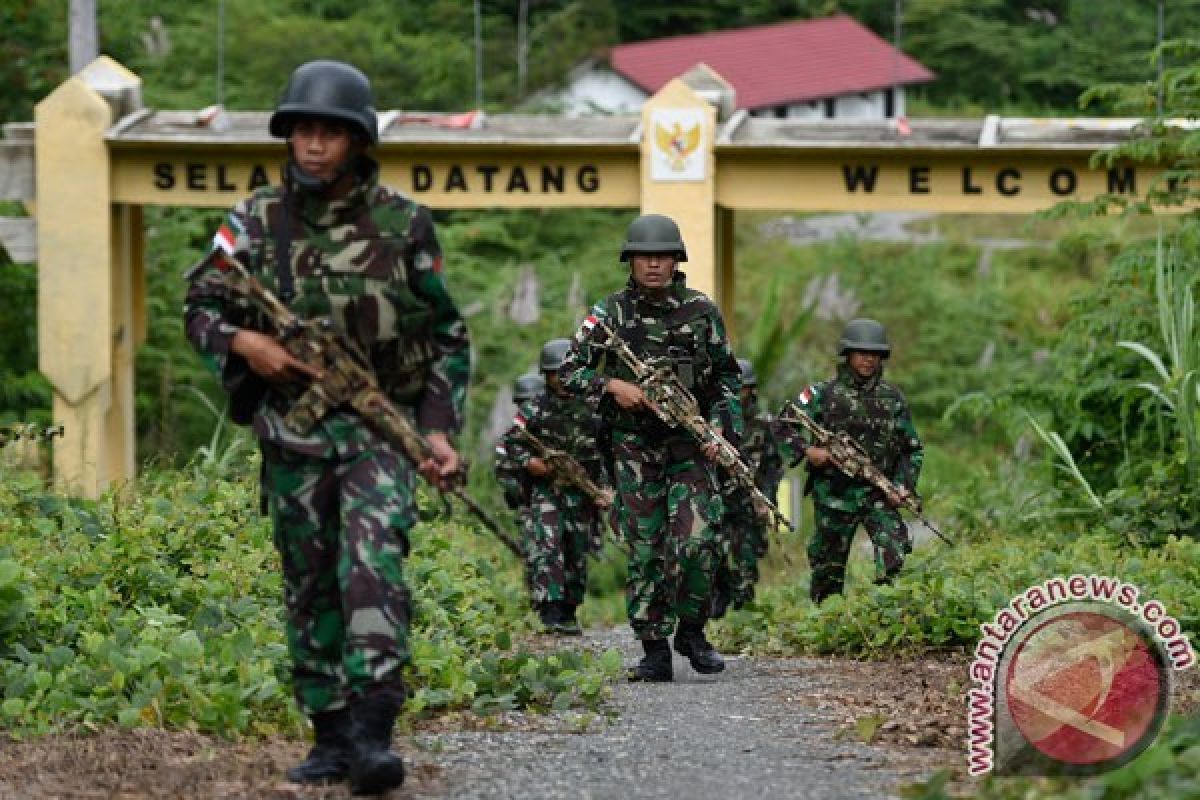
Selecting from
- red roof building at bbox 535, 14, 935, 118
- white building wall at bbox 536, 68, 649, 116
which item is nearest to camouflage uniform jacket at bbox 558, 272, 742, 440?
white building wall at bbox 536, 68, 649, 116

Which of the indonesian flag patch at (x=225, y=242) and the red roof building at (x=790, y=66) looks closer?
the indonesian flag patch at (x=225, y=242)

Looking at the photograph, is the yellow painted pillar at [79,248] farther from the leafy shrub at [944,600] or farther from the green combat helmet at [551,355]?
the leafy shrub at [944,600]

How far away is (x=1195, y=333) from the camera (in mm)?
14922

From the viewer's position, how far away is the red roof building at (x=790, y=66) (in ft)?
174

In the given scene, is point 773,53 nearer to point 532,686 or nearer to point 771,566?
point 771,566

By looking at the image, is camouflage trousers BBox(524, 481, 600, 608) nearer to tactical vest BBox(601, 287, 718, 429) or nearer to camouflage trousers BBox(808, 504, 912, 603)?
camouflage trousers BBox(808, 504, 912, 603)

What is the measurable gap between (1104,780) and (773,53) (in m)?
52.7

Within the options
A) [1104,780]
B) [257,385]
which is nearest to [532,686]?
[257,385]

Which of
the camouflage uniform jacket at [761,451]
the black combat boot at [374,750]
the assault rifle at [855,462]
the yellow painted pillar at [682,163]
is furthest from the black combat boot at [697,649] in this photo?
the yellow painted pillar at [682,163]

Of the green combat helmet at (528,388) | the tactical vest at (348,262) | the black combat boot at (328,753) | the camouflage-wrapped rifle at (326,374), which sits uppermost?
the tactical vest at (348,262)

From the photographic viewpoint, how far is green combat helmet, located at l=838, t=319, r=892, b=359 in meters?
14.1

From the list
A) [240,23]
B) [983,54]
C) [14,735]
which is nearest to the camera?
[14,735]

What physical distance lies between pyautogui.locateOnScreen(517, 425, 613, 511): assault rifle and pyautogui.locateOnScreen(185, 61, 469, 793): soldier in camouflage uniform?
8306 millimetres

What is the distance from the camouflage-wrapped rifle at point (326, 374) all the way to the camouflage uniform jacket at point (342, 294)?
0.05 m
